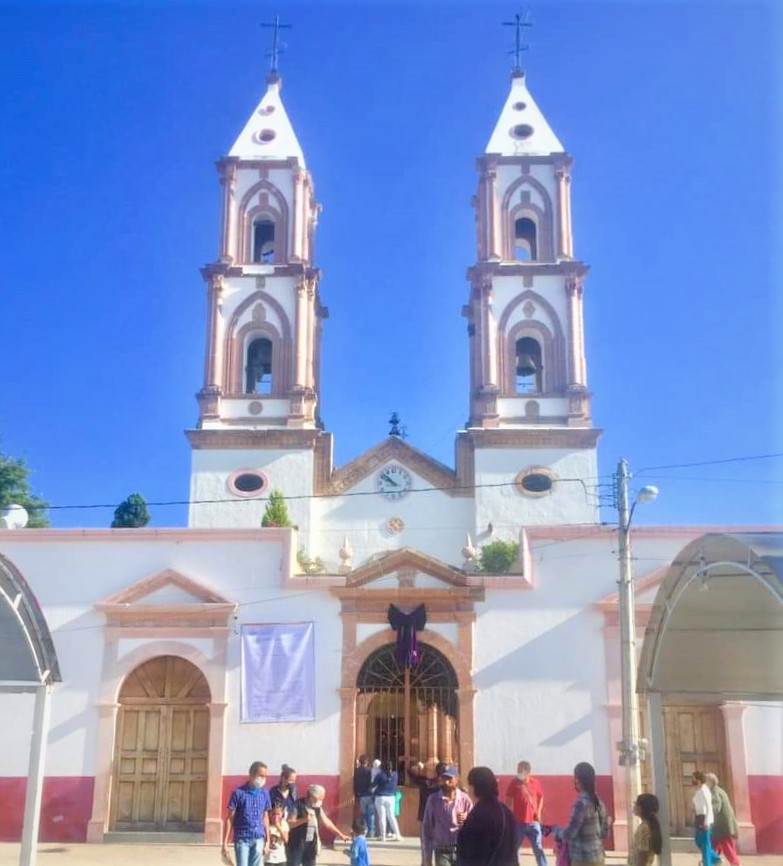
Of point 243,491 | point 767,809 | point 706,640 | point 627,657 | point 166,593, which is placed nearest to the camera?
point 706,640

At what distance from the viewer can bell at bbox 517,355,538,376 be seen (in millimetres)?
32625

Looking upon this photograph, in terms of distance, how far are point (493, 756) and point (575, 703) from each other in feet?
5.34

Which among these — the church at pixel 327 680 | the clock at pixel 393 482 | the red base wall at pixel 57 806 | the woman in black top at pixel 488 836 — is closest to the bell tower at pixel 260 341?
the clock at pixel 393 482

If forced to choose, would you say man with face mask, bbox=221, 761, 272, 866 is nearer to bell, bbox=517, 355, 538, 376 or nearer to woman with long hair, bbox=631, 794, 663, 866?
woman with long hair, bbox=631, 794, 663, 866

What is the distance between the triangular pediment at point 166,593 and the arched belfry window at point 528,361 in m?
16.2

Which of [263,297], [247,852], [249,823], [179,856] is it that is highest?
[263,297]

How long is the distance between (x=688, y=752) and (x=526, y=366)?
1695 centimetres

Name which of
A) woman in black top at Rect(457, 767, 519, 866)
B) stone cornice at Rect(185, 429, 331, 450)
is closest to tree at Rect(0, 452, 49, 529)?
stone cornice at Rect(185, 429, 331, 450)

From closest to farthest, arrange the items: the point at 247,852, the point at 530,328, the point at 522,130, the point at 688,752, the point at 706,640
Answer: the point at 247,852
the point at 706,640
the point at 688,752
the point at 530,328
the point at 522,130

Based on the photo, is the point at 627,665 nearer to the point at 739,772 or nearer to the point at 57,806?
the point at 739,772

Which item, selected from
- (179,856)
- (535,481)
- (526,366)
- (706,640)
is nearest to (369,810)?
(179,856)

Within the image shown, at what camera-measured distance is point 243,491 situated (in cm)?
3038

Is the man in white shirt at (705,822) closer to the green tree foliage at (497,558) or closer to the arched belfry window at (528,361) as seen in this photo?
the green tree foliage at (497,558)

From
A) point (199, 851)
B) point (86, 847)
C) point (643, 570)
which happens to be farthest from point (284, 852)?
point (643, 570)
